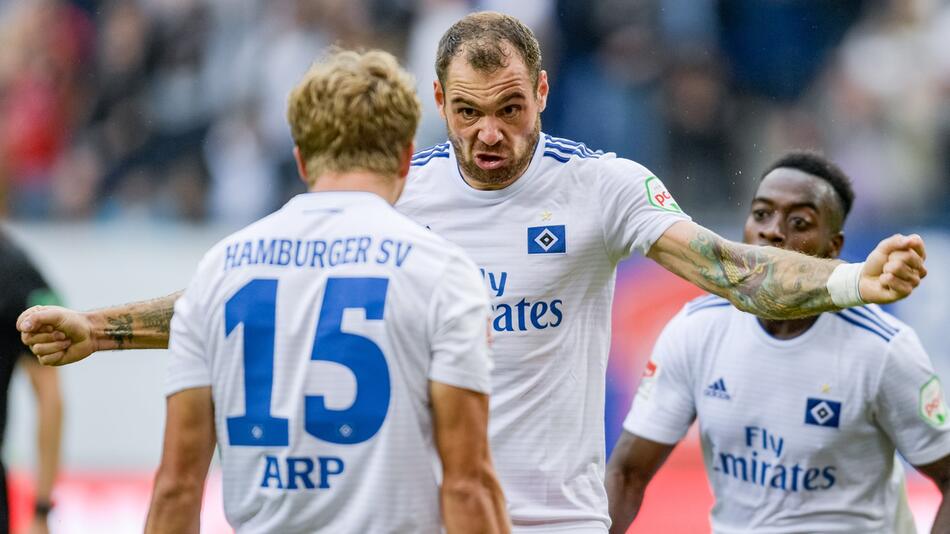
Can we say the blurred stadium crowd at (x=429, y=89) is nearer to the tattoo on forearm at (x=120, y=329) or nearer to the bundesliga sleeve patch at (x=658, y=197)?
the bundesliga sleeve patch at (x=658, y=197)

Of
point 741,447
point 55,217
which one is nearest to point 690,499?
point 741,447

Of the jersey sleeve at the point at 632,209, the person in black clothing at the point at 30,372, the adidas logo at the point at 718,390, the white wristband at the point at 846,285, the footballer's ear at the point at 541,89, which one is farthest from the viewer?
the person in black clothing at the point at 30,372

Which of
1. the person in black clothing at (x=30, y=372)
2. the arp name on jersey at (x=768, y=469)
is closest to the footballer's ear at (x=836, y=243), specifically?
the arp name on jersey at (x=768, y=469)

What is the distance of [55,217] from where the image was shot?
1147cm

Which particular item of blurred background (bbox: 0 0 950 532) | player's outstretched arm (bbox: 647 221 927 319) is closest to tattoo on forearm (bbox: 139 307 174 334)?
player's outstretched arm (bbox: 647 221 927 319)

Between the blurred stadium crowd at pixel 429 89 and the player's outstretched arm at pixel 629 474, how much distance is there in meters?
5.47

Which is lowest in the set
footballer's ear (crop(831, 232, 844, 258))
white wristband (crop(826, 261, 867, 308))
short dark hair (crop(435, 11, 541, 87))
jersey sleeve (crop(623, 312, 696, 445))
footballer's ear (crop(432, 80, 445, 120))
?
jersey sleeve (crop(623, 312, 696, 445))

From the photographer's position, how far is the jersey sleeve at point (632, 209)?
15.6 ft

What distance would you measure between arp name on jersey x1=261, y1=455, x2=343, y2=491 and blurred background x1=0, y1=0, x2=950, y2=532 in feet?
23.2

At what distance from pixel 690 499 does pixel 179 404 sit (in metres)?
6.31

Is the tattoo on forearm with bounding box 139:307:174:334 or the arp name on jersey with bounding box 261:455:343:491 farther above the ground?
the tattoo on forearm with bounding box 139:307:174:334

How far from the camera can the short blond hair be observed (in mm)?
3631

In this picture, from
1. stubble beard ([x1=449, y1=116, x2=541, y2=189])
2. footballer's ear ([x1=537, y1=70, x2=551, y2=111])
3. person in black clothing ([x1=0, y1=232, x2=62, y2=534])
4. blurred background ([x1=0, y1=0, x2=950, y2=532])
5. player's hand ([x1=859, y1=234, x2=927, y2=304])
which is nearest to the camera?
player's hand ([x1=859, y1=234, x2=927, y2=304])

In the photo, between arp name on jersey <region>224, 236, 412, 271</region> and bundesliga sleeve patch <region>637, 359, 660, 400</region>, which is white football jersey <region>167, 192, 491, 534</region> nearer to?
arp name on jersey <region>224, 236, 412, 271</region>
